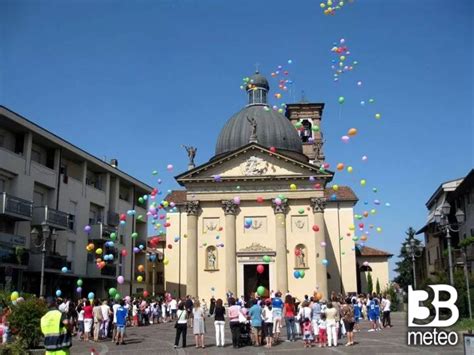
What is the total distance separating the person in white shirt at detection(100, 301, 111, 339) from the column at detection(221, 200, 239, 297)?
821 inches

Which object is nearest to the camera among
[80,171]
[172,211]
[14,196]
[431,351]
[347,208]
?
[431,351]

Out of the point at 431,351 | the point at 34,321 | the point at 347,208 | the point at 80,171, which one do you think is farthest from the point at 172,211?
the point at 431,351

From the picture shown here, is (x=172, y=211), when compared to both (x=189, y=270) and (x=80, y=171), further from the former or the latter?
(x=80, y=171)

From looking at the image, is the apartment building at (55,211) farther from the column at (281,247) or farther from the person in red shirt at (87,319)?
the column at (281,247)

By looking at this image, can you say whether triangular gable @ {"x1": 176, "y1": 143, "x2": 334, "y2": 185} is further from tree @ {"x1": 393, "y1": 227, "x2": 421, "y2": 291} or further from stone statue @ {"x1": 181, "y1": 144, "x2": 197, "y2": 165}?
tree @ {"x1": 393, "y1": 227, "x2": 421, "y2": 291}

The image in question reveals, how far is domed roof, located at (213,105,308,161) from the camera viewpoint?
176 ft

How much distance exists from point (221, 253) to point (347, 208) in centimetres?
1670

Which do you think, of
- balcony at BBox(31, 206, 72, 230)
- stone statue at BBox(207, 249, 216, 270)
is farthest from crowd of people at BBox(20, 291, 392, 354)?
stone statue at BBox(207, 249, 216, 270)

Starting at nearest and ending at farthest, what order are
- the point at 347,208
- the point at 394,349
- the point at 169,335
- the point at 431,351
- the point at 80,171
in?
the point at 431,351 → the point at 394,349 → the point at 169,335 → the point at 80,171 → the point at 347,208

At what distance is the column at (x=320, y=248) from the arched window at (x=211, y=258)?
28.9 feet

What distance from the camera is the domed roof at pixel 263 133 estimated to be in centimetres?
5356

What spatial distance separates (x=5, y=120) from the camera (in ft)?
102

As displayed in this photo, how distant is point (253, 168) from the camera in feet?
152

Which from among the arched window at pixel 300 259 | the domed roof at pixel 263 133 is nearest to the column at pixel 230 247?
the arched window at pixel 300 259
